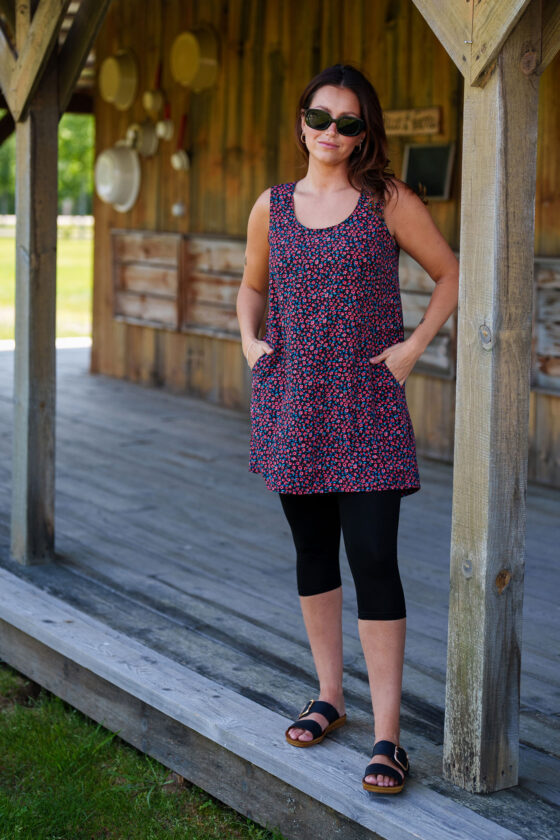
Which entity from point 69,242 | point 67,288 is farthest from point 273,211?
point 69,242

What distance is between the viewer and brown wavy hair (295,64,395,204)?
2.35m

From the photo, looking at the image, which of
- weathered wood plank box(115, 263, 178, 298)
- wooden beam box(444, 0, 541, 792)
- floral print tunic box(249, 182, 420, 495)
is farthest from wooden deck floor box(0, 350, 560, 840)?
weathered wood plank box(115, 263, 178, 298)

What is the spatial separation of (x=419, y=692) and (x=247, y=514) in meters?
1.97

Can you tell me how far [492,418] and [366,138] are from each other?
0.61 meters

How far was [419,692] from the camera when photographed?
2973 millimetres

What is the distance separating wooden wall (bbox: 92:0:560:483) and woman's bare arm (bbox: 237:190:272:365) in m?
2.89

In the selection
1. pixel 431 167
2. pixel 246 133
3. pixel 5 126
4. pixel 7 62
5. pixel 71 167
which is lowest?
pixel 431 167

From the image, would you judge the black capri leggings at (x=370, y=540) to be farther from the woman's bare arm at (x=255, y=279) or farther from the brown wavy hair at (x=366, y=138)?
the brown wavy hair at (x=366, y=138)

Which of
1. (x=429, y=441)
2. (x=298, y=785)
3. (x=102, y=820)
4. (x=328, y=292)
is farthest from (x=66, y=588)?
(x=429, y=441)

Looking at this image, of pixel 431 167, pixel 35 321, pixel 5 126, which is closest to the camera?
pixel 35 321

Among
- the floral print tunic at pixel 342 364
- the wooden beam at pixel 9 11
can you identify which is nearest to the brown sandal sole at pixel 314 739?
the floral print tunic at pixel 342 364

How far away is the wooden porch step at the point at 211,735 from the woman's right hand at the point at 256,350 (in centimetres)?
82

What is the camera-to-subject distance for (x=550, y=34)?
7.31 feet

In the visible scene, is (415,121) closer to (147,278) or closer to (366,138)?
(147,278)
